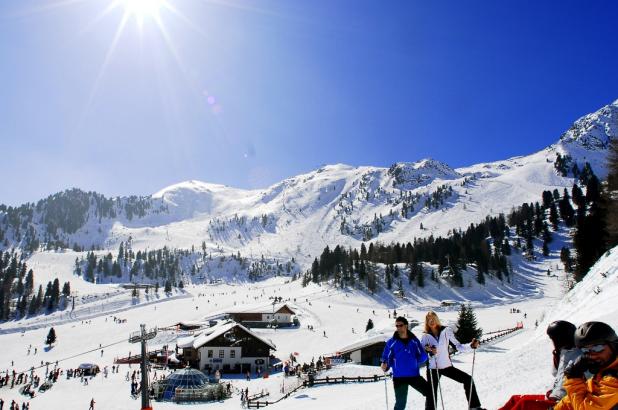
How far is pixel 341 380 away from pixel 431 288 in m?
76.0

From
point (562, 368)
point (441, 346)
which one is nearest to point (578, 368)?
point (562, 368)

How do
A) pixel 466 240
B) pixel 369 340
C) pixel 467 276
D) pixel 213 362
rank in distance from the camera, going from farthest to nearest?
pixel 466 240 < pixel 467 276 < pixel 213 362 < pixel 369 340

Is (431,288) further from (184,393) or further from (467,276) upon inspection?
(184,393)

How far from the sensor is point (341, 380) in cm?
3167

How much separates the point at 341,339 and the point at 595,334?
57.5 metres

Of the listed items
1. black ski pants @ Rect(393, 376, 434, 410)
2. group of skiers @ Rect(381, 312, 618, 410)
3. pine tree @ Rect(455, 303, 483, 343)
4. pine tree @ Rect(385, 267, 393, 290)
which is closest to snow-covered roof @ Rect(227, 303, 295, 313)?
pine tree @ Rect(385, 267, 393, 290)

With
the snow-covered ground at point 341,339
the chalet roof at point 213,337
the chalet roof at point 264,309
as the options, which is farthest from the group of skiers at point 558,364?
the chalet roof at point 264,309

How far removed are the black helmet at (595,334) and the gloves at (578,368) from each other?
158mm

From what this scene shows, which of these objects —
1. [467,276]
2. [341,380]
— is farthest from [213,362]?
[467,276]

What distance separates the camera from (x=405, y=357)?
7.33 m

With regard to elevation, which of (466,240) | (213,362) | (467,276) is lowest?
(213,362)

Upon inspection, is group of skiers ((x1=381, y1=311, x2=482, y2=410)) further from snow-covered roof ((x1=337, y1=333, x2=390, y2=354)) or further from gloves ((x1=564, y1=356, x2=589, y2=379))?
snow-covered roof ((x1=337, y1=333, x2=390, y2=354))

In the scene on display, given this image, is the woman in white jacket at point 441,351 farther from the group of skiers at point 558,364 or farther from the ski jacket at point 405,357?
the ski jacket at point 405,357

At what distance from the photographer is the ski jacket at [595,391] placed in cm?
365
